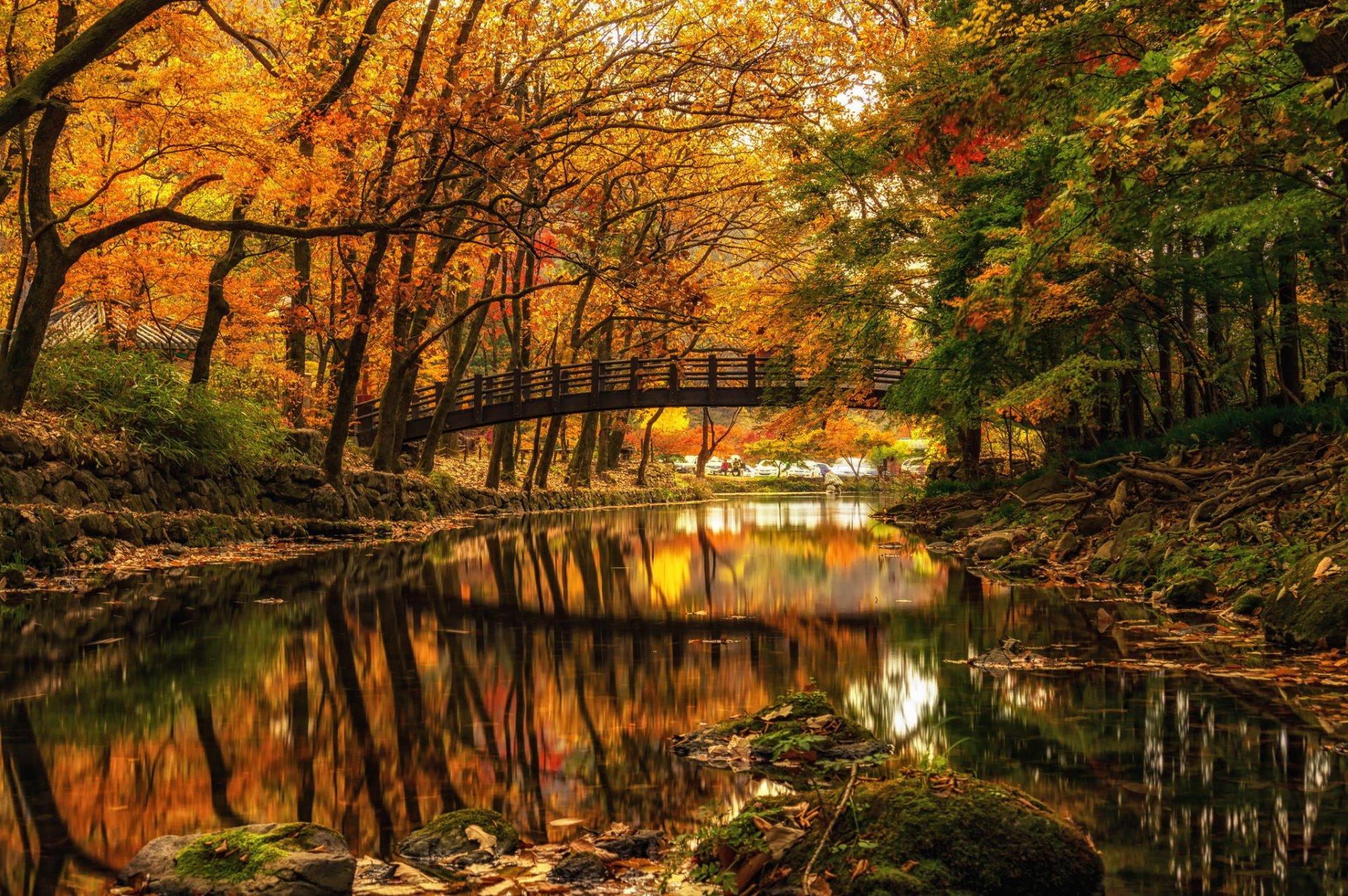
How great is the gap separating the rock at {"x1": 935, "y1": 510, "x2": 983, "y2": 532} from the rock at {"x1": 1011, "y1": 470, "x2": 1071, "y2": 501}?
1.69 meters

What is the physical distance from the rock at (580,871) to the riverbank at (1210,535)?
5560 mm

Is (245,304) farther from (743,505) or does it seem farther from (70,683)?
(743,505)

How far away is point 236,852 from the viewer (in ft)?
10.8

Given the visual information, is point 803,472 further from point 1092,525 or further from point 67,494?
point 67,494

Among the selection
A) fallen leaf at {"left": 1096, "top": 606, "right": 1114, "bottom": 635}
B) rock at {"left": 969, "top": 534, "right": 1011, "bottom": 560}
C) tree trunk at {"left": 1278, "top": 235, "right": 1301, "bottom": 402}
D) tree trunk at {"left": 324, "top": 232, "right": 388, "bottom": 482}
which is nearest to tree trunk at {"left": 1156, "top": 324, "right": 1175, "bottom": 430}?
tree trunk at {"left": 1278, "top": 235, "right": 1301, "bottom": 402}

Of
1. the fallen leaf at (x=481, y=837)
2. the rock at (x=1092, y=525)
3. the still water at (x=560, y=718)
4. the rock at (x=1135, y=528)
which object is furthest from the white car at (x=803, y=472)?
the fallen leaf at (x=481, y=837)

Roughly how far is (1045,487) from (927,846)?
50.1ft

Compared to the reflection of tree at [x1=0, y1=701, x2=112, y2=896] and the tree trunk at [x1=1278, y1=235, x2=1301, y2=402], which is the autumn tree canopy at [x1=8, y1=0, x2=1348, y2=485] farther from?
the reflection of tree at [x1=0, y1=701, x2=112, y2=896]

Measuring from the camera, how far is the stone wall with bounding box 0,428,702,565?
38.9 feet

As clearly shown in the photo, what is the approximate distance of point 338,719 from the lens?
5516 mm

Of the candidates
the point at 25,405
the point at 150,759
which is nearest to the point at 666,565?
the point at 25,405

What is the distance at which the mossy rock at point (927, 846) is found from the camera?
10.3ft

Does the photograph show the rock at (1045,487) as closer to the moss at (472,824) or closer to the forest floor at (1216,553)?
the forest floor at (1216,553)

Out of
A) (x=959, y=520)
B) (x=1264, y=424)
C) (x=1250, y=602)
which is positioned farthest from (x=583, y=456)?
(x=1250, y=602)
